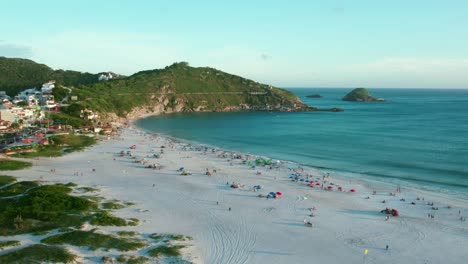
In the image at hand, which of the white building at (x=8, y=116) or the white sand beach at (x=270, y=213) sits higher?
the white building at (x=8, y=116)

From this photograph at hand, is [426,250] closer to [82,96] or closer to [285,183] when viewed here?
[285,183]

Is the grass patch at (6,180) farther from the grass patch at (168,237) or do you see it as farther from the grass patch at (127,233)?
the grass patch at (168,237)

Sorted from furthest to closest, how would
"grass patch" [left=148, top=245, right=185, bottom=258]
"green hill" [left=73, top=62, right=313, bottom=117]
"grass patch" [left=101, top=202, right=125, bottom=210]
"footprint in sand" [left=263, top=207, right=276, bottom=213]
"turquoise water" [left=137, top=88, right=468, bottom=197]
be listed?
"green hill" [left=73, top=62, right=313, bottom=117], "turquoise water" [left=137, top=88, right=468, bottom=197], "footprint in sand" [left=263, top=207, right=276, bottom=213], "grass patch" [left=101, top=202, right=125, bottom=210], "grass patch" [left=148, top=245, right=185, bottom=258]

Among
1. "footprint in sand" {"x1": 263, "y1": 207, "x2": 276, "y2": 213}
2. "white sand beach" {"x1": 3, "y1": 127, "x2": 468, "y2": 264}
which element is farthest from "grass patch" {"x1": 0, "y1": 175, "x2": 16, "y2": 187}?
"footprint in sand" {"x1": 263, "y1": 207, "x2": 276, "y2": 213}

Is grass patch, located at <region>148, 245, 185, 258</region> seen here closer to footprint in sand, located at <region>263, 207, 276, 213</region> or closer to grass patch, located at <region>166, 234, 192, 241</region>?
grass patch, located at <region>166, 234, 192, 241</region>

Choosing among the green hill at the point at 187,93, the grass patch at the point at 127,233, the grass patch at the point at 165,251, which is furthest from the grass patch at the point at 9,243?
the green hill at the point at 187,93

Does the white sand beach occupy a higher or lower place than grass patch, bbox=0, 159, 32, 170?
lower
